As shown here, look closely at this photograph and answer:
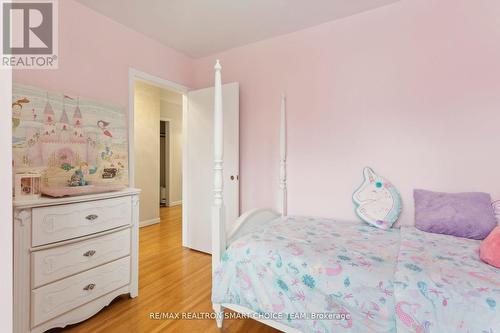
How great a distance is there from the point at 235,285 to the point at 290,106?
6.06 feet

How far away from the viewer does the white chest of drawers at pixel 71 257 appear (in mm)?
1464

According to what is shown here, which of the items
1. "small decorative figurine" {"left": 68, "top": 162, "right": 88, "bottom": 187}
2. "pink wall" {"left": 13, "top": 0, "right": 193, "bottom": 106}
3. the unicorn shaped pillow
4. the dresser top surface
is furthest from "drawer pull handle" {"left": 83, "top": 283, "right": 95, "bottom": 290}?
the unicorn shaped pillow

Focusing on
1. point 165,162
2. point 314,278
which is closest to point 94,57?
point 314,278

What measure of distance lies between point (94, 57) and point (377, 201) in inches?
112

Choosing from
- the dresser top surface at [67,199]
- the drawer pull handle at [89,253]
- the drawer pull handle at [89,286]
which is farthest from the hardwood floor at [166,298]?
the dresser top surface at [67,199]

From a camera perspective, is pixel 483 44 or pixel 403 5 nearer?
pixel 483 44

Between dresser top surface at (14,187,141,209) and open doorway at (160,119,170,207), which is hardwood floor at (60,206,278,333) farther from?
open doorway at (160,119,170,207)

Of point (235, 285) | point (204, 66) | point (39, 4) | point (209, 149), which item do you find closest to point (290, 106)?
point (209, 149)

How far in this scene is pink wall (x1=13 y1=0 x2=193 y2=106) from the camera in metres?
1.98

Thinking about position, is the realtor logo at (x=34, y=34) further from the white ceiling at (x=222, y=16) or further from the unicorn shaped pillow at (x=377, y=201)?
the unicorn shaped pillow at (x=377, y=201)

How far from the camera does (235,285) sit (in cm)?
160

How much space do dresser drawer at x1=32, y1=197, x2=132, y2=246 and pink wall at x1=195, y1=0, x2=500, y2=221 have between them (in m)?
1.40

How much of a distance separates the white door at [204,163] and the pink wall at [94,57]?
0.68m

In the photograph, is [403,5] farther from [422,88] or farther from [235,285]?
[235,285]
